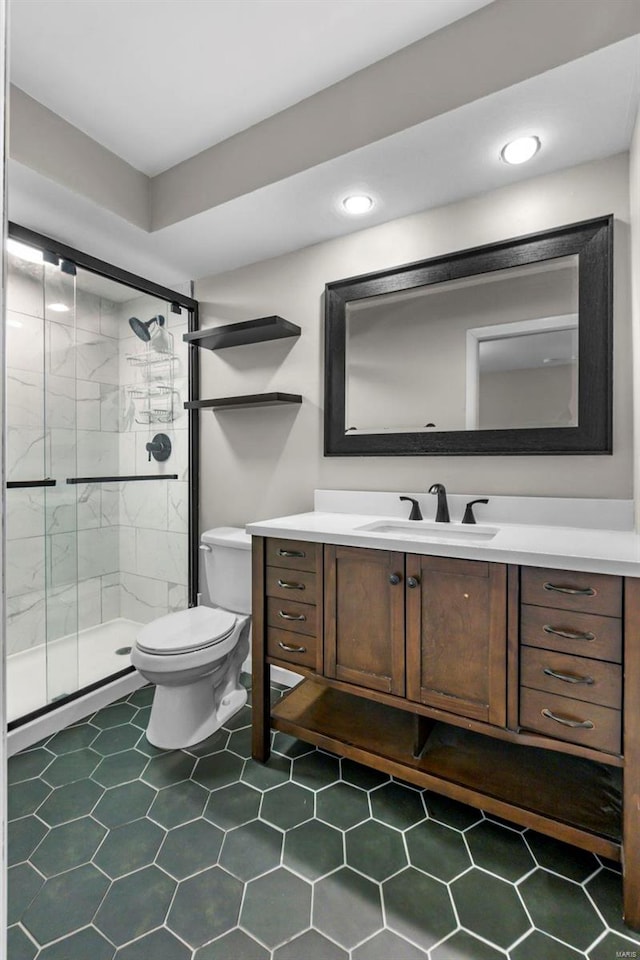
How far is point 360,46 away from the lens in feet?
4.96

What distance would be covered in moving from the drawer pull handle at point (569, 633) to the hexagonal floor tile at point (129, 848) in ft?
4.26

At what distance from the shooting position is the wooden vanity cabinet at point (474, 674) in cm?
117

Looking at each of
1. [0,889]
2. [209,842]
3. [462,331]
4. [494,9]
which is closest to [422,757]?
[209,842]

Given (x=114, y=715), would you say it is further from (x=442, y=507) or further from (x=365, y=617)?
(x=442, y=507)

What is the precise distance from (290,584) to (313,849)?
2.57 feet

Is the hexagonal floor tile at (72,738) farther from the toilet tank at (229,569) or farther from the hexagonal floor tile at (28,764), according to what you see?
the toilet tank at (229,569)

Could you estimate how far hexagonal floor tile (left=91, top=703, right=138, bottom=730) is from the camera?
6.61ft

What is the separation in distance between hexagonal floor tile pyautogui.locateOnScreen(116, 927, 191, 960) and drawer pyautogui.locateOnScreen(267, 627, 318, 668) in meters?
0.77

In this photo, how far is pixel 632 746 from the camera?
1131 millimetres

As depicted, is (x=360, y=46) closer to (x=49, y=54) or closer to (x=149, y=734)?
(x=49, y=54)

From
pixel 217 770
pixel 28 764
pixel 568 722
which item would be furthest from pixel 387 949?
pixel 28 764

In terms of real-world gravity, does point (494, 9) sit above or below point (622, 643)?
above

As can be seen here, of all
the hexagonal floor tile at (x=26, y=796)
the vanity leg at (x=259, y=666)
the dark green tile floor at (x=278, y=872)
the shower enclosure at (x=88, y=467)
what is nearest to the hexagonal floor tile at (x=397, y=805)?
the dark green tile floor at (x=278, y=872)

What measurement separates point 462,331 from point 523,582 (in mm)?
1117
